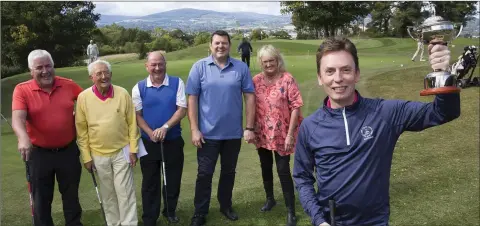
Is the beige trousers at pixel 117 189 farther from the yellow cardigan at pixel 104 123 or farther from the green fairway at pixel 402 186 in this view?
the green fairway at pixel 402 186

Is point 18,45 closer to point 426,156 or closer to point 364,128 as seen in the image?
point 426,156

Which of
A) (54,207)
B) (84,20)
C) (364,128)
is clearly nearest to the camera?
(364,128)

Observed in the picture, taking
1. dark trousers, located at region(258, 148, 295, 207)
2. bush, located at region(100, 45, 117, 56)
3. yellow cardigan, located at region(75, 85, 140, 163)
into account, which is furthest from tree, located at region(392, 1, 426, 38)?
yellow cardigan, located at region(75, 85, 140, 163)

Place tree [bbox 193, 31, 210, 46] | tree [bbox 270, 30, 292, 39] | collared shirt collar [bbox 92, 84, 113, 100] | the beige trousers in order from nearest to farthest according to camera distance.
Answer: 1. collared shirt collar [bbox 92, 84, 113, 100]
2. the beige trousers
3. tree [bbox 193, 31, 210, 46]
4. tree [bbox 270, 30, 292, 39]

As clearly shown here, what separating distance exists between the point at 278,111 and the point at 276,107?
0.14 feet

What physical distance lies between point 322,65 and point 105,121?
2276 mm

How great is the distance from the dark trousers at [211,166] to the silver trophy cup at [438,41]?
243 centimetres

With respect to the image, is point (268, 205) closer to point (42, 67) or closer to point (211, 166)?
point (211, 166)

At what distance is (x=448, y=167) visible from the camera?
578 centimetres

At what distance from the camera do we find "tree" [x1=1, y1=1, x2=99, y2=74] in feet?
94.8

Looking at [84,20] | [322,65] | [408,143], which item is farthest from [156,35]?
[322,65]

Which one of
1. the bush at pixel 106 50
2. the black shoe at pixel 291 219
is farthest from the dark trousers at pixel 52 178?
the bush at pixel 106 50

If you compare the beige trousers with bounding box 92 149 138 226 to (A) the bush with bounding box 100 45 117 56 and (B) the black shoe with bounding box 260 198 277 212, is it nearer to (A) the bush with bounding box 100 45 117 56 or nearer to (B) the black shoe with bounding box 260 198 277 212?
(B) the black shoe with bounding box 260 198 277 212

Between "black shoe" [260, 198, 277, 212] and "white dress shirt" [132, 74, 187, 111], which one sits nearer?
"white dress shirt" [132, 74, 187, 111]
